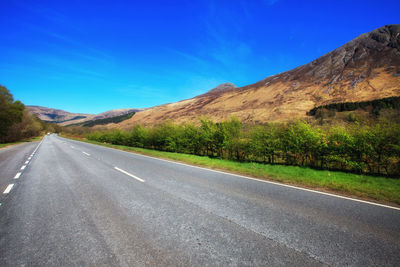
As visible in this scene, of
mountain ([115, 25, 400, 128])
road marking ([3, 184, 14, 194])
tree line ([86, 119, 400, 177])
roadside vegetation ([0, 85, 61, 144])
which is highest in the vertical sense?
mountain ([115, 25, 400, 128])

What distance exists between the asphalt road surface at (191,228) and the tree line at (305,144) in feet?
17.6

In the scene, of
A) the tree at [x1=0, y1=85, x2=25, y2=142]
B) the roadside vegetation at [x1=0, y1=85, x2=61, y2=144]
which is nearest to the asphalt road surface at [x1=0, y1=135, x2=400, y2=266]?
the roadside vegetation at [x1=0, y1=85, x2=61, y2=144]

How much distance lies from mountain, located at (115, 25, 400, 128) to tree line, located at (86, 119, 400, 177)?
6353 centimetres

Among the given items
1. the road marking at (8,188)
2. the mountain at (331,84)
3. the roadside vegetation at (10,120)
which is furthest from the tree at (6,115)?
the mountain at (331,84)

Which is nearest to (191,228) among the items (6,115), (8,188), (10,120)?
(8,188)

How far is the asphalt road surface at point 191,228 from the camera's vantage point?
245cm

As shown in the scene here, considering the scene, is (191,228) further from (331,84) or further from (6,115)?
(331,84)

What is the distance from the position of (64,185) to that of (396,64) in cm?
14217

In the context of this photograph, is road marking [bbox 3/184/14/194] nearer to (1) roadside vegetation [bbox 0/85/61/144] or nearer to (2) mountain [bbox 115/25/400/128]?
(1) roadside vegetation [bbox 0/85/61/144]

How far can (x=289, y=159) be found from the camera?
11.1 m

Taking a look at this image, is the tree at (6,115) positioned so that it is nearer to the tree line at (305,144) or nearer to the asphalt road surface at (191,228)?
the tree line at (305,144)

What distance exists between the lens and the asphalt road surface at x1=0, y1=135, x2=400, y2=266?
2453 mm

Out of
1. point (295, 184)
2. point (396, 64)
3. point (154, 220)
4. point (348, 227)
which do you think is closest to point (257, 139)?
point (295, 184)

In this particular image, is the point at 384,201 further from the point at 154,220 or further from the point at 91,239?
the point at 91,239
